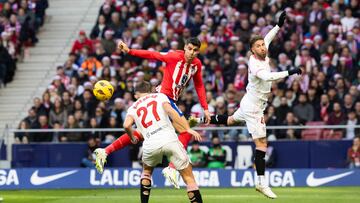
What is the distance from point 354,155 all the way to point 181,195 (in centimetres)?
541

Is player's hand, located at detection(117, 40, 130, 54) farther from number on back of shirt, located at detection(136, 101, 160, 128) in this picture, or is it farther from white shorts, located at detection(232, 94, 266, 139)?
white shorts, located at detection(232, 94, 266, 139)

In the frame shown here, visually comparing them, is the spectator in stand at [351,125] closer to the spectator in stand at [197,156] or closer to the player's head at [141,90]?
the spectator in stand at [197,156]

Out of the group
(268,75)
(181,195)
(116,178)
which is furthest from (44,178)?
(268,75)

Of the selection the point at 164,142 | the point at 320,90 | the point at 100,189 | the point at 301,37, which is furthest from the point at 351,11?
the point at 164,142

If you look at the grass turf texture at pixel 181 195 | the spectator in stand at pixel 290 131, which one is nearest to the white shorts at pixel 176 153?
the grass turf texture at pixel 181 195

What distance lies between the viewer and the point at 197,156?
25156 mm

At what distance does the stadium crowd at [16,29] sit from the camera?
31.7 m

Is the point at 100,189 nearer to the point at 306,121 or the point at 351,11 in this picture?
the point at 306,121

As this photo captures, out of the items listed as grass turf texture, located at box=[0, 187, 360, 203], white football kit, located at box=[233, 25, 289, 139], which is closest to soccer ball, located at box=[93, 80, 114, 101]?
grass turf texture, located at box=[0, 187, 360, 203]

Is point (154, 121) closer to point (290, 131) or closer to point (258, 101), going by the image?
point (258, 101)

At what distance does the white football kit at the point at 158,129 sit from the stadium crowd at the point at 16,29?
16988 millimetres

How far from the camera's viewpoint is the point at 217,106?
25844mm

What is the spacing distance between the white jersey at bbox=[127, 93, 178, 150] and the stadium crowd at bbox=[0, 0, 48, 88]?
16998 mm

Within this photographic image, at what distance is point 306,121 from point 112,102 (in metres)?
5.61
